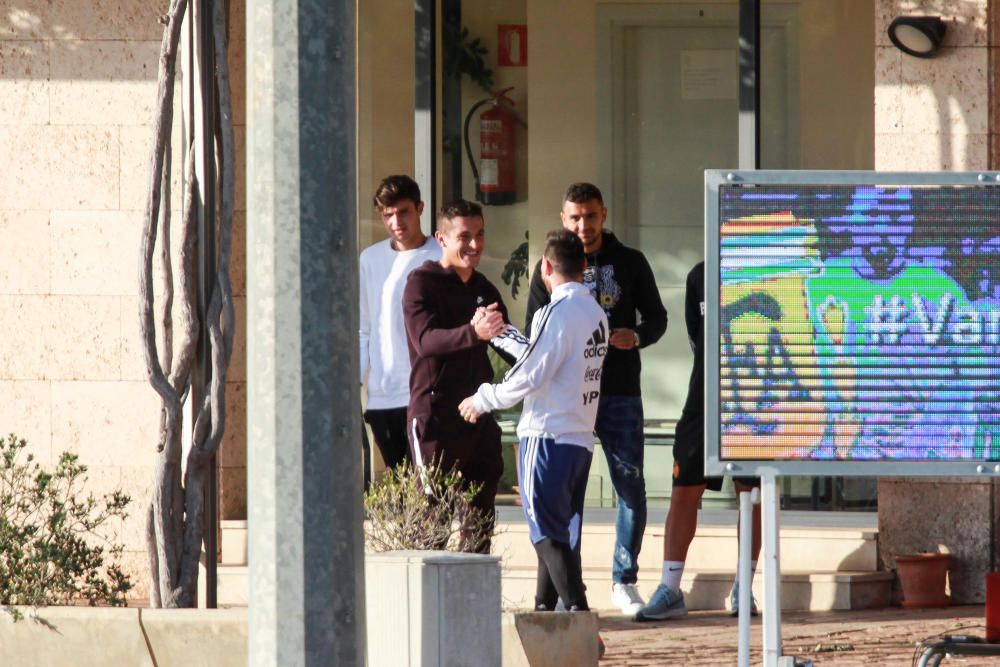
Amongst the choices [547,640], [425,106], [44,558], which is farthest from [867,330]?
[425,106]

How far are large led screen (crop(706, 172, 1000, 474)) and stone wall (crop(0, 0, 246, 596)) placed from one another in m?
5.04

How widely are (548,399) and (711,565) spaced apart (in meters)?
2.61

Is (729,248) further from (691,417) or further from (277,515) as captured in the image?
(691,417)

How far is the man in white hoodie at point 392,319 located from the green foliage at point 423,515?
820 millimetres

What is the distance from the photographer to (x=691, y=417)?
9250 mm

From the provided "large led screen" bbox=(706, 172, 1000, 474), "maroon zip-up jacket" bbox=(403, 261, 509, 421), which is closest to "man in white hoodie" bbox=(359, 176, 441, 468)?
"maroon zip-up jacket" bbox=(403, 261, 509, 421)

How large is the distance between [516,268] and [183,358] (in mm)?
3375

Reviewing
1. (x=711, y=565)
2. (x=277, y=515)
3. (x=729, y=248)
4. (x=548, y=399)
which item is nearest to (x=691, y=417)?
(x=711, y=565)

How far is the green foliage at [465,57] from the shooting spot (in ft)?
36.1

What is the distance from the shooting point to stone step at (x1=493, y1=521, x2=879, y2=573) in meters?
9.71

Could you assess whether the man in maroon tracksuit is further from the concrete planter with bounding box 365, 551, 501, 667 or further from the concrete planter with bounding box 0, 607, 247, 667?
the concrete planter with bounding box 365, 551, 501, 667

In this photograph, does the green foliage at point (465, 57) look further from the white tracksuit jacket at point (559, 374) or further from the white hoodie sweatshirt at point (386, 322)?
the white tracksuit jacket at point (559, 374)

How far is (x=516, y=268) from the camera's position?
11227mm

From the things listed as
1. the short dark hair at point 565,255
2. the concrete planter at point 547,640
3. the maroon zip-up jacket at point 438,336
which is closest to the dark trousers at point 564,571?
the concrete planter at point 547,640
